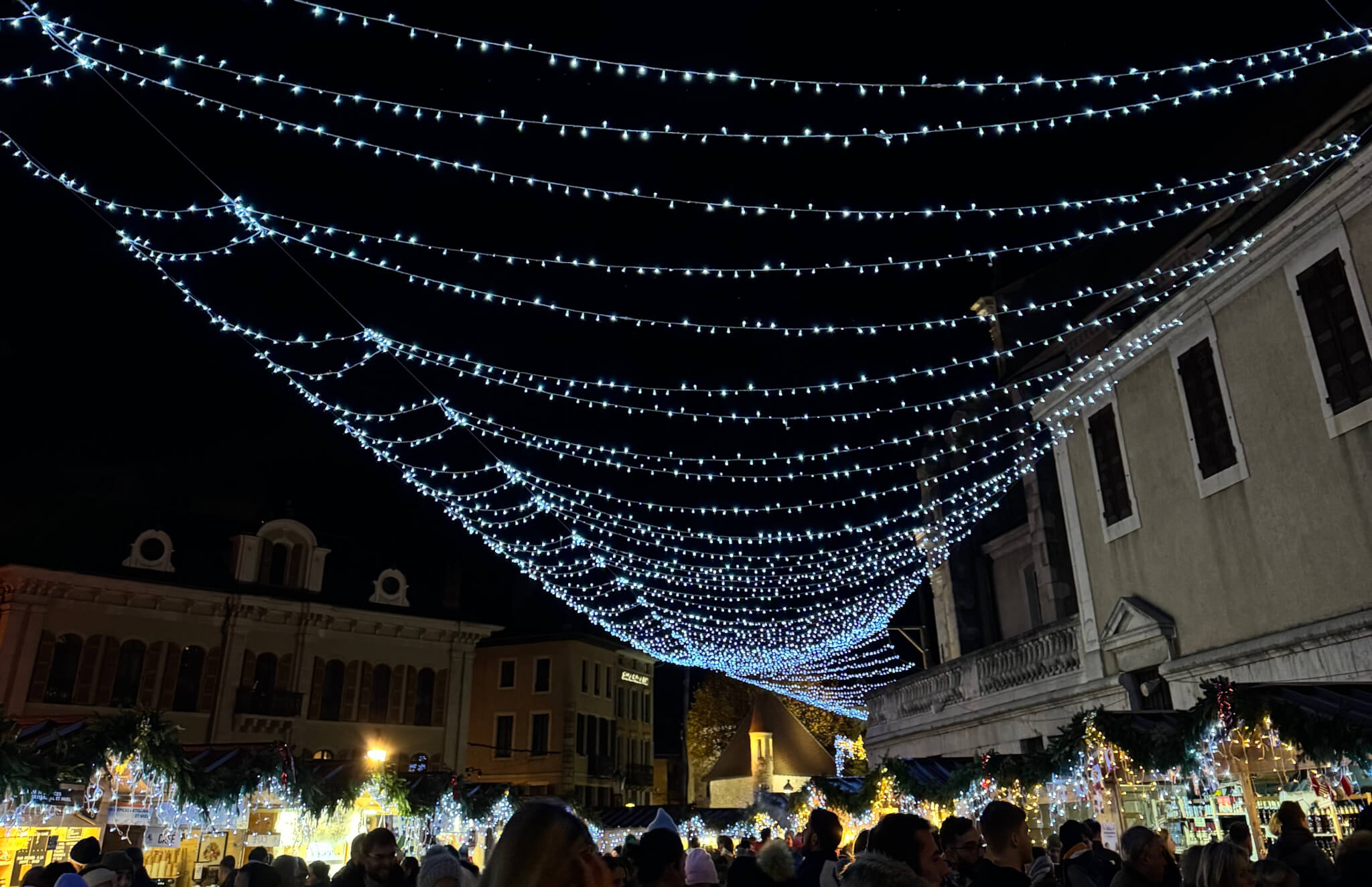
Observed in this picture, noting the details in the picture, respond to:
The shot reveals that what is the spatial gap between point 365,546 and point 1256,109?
96.0ft

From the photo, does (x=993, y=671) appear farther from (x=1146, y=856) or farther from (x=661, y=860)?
(x=661, y=860)

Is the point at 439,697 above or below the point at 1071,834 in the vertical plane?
above

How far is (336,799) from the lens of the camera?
14320 millimetres

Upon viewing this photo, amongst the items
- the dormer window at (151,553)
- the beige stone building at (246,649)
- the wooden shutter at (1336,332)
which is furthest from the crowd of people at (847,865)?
the dormer window at (151,553)

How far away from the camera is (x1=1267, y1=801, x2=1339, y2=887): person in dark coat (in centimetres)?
613

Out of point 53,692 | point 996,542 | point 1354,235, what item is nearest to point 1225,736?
point 1354,235

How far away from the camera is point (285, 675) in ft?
93.9

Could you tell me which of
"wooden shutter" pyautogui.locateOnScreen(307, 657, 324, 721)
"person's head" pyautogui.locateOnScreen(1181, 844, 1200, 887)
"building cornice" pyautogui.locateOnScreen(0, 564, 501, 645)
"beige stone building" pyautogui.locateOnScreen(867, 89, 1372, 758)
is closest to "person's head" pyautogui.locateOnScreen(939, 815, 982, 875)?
"person's head" pyautogui.locateOnScreen(1181, 844, 1200, 887)

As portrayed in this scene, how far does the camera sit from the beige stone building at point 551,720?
38625 mm

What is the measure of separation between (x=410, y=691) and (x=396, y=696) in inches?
23.9

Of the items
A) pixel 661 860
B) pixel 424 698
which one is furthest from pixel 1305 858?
pixel 424 698

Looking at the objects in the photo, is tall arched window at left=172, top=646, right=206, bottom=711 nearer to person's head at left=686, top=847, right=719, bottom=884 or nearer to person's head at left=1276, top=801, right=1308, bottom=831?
person's head at left=686, top=847, right=719, bottom=884

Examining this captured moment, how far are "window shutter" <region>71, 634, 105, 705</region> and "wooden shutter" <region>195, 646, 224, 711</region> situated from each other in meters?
2.69

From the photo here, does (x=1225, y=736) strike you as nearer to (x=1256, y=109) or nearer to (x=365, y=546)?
(x=1256, y=109)
